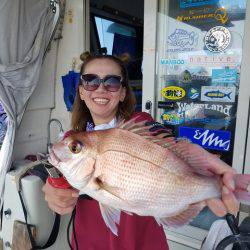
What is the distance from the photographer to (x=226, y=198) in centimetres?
89

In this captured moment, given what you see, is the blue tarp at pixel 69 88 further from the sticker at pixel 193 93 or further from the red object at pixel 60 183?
the red object at pixel 60 183

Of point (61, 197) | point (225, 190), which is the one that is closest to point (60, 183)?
point (61, 197)

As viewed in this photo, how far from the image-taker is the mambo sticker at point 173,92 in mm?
2683

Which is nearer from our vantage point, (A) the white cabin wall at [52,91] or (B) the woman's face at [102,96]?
(B) the woman's face at [102,96]

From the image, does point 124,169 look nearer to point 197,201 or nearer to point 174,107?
point 197,201

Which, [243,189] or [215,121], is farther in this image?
[215,121]

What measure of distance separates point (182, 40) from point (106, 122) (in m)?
1.60

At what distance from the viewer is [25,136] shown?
3.28 meters

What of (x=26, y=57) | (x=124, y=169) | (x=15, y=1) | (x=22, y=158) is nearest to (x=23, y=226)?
(x=22, y=158)

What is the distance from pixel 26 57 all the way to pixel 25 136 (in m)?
0.89

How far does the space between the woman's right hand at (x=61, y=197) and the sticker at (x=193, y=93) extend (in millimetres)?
1833

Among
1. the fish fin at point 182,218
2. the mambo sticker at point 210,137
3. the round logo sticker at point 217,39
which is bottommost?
the mambo sticker at point 210,137

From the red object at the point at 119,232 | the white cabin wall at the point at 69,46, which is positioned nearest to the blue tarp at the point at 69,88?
the white cabin wall at the point at 69,46

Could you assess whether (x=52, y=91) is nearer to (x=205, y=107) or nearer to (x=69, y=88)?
(x=69, y=88)
